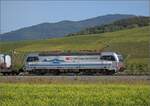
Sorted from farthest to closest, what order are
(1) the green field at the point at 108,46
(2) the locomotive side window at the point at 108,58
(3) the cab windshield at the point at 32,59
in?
1. (1) the green field at the point at 108,46
2. (3) the cab windshield at the point at 32,59
3. (2) the locomotive side window at the point at 108,58

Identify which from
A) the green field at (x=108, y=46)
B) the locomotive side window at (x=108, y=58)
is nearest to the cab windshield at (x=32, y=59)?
the locomotive side window at (x=108, y=58)

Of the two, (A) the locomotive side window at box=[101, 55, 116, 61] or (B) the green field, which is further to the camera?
(B) the green field

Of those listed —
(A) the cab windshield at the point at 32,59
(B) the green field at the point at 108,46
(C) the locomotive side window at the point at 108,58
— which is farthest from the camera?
(B) the green field at the point at 108,46

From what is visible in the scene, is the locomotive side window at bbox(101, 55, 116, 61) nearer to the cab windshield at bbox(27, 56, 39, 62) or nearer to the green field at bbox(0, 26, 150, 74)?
the cab windshield at bbox(27, 56, 39, 62)

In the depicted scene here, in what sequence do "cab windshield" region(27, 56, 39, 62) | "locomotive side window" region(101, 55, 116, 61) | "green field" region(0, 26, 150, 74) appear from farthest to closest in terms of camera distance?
"green field" region(0, 26, 150, 74)
"cab windshield" region(27, 56, 39, 62)
"locomotive side window" region(101, 55, 116, 61)

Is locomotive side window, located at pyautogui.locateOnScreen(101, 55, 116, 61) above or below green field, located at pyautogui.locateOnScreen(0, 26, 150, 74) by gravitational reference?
below

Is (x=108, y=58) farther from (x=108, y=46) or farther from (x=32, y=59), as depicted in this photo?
(x=108, y=46)

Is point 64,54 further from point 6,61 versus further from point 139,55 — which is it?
point 139,55

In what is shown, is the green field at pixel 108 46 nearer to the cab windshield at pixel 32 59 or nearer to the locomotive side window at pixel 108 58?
the cab windshield at pixel 32 59

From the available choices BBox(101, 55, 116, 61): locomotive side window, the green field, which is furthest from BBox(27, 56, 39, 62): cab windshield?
the green field

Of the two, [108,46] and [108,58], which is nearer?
[108,58]

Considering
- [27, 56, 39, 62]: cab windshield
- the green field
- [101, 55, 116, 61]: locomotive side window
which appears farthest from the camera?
the green field

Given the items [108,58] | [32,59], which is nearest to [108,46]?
[32,59]

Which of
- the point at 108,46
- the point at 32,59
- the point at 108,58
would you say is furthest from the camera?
the point at 108,46
